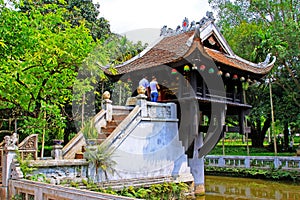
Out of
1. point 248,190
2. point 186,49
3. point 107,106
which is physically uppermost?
point 186,49

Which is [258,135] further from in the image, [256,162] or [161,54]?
[161,54]

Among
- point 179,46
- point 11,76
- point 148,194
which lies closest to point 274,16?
point 179,46

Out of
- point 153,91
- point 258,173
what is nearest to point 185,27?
point 153,91

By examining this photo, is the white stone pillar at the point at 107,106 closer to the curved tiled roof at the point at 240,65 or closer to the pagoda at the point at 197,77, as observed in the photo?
the pagoda at the point at 197,77

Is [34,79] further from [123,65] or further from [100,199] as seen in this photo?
[100,199]

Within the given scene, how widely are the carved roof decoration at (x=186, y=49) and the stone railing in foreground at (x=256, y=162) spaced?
199 inches

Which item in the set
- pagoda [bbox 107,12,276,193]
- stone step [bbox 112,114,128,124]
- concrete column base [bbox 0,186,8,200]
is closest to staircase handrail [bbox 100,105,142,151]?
stone step [bbox 112,114,128,124]

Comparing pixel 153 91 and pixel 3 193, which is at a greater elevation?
pixel 153 91

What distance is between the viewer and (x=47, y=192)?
5047 millimetres

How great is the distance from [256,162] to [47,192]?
13504mm

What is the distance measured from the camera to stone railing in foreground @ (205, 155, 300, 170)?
1528 centimetres

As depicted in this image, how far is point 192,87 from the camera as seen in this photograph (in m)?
10.5

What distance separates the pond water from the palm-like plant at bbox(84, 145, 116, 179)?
4.21 meters

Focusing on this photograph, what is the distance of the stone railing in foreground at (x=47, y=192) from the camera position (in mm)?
4113
